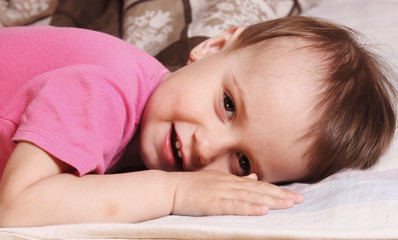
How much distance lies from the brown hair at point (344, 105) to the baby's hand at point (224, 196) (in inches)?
6.0

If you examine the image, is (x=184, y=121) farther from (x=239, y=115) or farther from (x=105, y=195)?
(x=105, y=195)

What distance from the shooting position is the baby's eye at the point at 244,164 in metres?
1.04

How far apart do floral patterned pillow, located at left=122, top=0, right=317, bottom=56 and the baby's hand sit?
724mm

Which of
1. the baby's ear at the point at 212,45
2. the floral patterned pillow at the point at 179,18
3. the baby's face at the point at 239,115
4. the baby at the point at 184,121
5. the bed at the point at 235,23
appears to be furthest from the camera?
the floral patterned pillow at the point at 179,18

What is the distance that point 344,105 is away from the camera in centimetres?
101

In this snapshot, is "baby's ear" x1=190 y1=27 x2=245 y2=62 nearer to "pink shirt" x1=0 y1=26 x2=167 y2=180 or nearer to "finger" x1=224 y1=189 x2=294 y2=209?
"pink shirt" x1=0 y1=26 x2=167 y2=180

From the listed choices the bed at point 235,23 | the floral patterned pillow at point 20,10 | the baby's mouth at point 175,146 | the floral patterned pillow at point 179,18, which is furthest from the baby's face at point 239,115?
the floral patterned pillow at point 20,10

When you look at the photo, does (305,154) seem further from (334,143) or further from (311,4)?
(311,4)

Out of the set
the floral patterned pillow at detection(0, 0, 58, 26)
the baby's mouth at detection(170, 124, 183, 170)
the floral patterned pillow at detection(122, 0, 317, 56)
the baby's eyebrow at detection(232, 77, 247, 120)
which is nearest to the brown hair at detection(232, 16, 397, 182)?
the baby's eyebrow at detection(232, 77, 247, 120)

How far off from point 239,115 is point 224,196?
20 cm

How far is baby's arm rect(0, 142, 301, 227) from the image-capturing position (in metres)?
0.76

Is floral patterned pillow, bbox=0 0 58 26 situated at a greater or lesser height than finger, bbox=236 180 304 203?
lesser

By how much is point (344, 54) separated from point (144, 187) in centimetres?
53

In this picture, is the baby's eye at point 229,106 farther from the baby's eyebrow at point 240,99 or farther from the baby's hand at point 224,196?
the baby's hand at point 224,196
